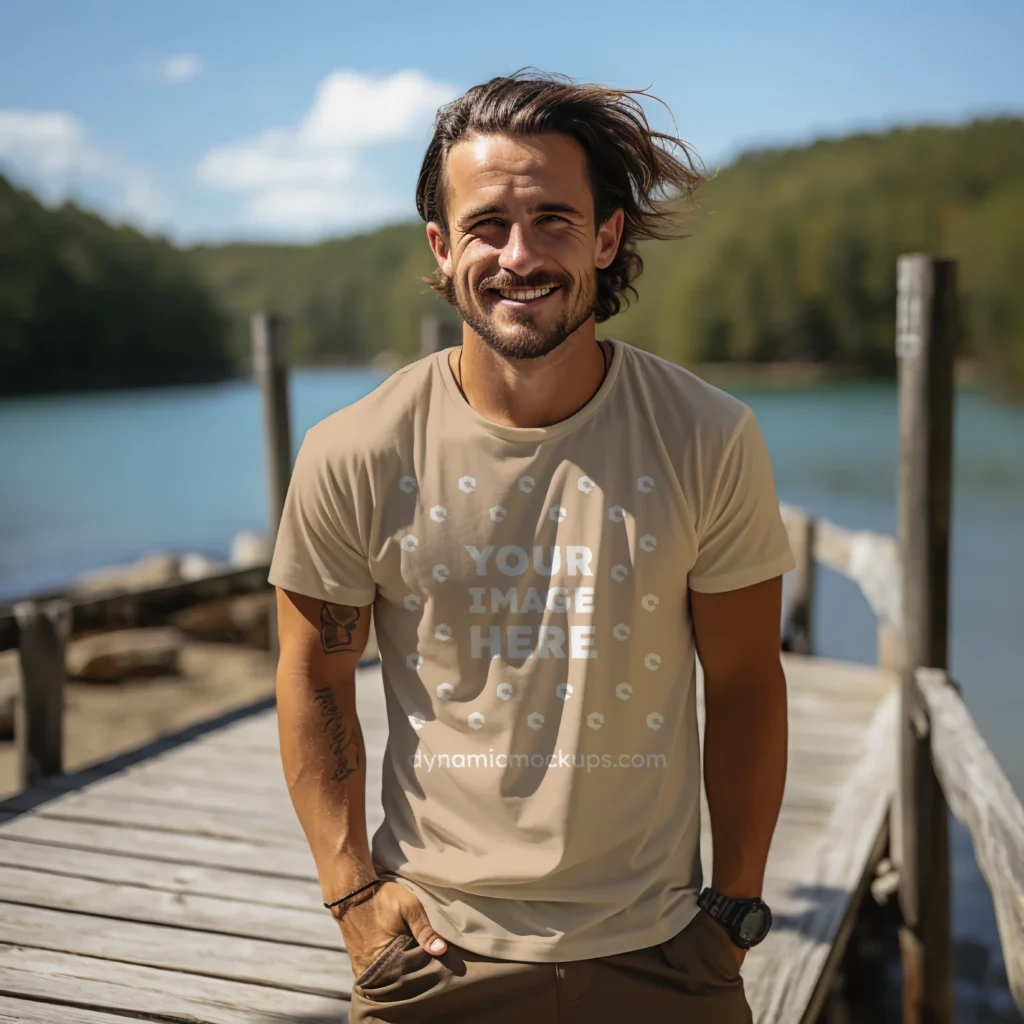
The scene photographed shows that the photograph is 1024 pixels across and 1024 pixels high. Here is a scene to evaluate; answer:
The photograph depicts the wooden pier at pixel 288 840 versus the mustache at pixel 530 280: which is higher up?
the mustache at pixel 530 280

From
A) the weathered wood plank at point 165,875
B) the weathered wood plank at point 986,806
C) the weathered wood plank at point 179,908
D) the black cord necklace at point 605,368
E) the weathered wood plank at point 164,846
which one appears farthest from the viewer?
the weathered wood plank at point 164,846

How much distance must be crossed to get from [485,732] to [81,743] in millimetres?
7363

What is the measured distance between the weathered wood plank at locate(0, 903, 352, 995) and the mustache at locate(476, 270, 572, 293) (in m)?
1.64

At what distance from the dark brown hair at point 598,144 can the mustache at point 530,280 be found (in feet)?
0.51

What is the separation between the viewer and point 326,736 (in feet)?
5.78

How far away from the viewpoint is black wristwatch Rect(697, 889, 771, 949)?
1.69 meters

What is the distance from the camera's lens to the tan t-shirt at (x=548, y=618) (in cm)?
159

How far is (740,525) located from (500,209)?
0.57 m

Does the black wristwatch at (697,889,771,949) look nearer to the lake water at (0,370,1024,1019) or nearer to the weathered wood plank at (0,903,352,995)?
the weathered wood plank at (0,903,352,995)

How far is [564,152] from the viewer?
5.36 feet

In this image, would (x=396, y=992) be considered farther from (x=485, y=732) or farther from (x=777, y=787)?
(x=777, y=787)

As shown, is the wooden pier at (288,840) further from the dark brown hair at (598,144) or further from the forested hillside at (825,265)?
the forested hillside at (825,265)

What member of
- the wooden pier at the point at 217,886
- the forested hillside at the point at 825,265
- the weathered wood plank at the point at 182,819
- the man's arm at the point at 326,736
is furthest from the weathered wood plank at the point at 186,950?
the forested hillside at the point at 825,265

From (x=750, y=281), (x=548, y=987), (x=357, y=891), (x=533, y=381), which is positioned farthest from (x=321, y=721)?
(x=750, y=281)
